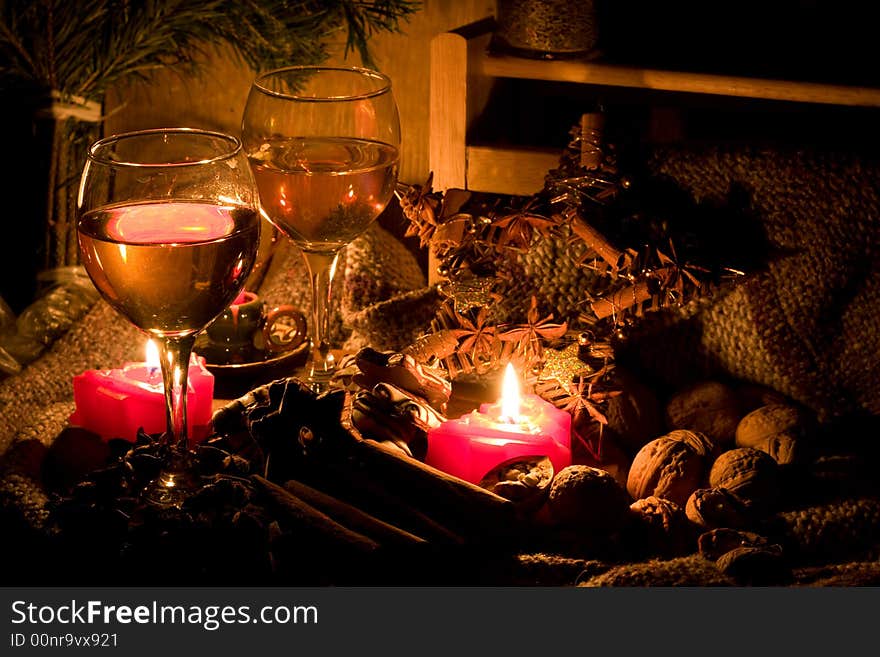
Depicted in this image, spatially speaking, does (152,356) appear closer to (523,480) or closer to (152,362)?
(152,362)

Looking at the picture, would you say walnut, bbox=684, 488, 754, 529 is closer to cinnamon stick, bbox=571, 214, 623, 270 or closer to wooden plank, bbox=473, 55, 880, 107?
cinnamon stick, bbox=571, 214, 623, 270

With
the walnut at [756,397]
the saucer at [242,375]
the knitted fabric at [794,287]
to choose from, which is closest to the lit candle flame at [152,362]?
the saucer at [242,375]

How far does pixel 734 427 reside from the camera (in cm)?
131

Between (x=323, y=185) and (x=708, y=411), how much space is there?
1.81ft

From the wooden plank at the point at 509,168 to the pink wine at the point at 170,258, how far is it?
677 millimetres

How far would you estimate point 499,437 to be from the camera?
118 cm

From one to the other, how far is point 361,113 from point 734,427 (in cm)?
59

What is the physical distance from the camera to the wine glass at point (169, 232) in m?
0.97

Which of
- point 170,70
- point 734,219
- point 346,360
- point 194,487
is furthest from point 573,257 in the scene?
point 170,70

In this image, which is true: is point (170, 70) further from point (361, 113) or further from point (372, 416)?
point (372, 416)

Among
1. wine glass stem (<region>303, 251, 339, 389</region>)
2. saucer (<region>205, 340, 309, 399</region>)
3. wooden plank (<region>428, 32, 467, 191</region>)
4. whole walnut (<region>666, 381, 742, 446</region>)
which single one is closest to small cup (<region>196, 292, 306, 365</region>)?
saucer (<region>205, 340, 309, 399</region>)

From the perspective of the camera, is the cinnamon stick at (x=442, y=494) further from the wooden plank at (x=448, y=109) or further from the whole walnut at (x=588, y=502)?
the wooden plank at (x=448, y=109)

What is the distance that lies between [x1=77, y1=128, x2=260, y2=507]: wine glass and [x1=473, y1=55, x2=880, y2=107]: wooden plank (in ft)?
2.04

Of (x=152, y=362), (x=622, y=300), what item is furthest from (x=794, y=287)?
(x=152, y=362)
